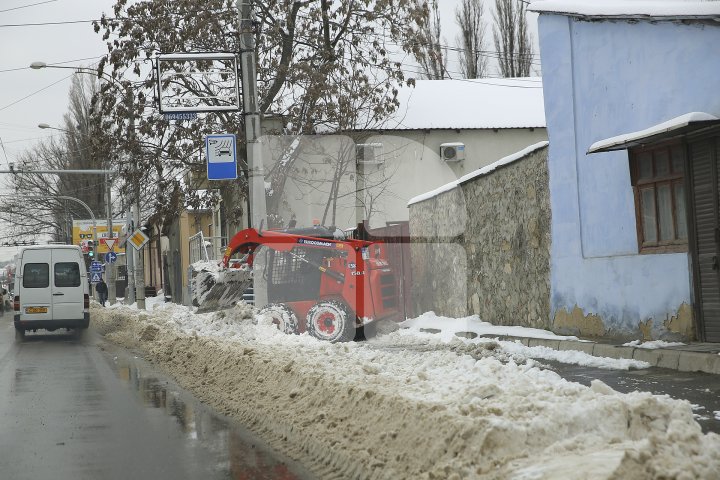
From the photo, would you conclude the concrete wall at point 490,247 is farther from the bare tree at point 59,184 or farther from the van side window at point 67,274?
the bare tree at point 59,184

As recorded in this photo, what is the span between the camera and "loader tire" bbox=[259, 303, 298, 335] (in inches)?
659

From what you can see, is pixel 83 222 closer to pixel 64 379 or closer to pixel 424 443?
pixel 64 379

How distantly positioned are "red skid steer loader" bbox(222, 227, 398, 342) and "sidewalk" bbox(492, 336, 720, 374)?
446 cm

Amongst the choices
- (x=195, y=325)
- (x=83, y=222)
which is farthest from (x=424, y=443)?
(x=83, y=222)

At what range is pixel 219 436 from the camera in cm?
834

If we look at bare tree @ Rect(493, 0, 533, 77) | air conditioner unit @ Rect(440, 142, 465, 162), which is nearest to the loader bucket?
air conditioner unit @ Rect(440, 142, 465, 162)

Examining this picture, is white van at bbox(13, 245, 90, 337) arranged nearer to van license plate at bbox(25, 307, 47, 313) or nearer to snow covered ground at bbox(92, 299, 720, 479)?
van license plate at bbox(25, 307, 47, 313)

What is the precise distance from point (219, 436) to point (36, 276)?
66.0 feet

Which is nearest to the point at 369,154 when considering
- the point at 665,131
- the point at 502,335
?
the point at 502,335

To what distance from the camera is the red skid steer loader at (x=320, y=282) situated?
1659cm

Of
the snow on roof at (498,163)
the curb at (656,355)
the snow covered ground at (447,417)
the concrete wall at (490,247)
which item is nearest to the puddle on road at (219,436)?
the snow covered ground at (447,417)

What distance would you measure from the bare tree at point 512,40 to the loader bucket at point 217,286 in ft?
97.3

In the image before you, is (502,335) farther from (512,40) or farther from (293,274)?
(512,40)

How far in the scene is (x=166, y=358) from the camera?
16.2 meters
